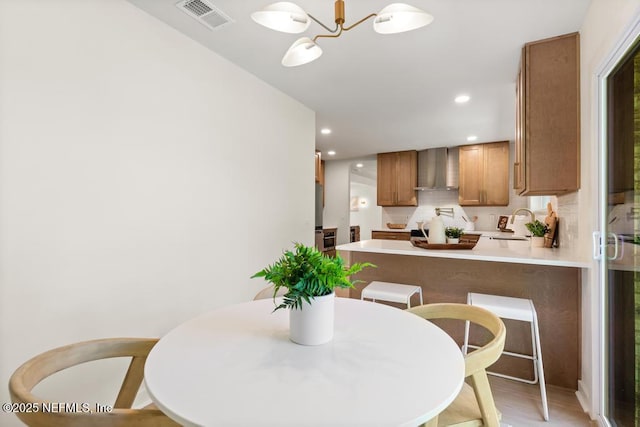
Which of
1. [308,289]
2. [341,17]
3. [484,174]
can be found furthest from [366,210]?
[308,289]

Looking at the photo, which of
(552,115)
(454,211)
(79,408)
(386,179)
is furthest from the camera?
(386,179)

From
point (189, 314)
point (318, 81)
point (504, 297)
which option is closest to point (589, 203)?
point (504, 297)

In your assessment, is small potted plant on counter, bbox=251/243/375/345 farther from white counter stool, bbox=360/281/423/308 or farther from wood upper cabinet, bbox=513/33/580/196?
wood upper cabinet, bbox=513/33/580/196

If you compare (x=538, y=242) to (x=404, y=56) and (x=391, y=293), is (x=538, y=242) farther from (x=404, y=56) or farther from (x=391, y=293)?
(x=404, y=56)

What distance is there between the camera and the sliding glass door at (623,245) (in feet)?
4.27

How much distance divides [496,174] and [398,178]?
1.59 metres

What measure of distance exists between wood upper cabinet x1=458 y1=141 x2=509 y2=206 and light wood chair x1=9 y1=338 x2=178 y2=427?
5.16 m

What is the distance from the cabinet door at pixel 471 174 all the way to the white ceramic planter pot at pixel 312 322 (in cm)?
484

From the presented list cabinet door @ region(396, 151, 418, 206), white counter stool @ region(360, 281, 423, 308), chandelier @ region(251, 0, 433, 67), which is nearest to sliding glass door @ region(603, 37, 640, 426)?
chandelier @ region(251, 0, 433, 67)

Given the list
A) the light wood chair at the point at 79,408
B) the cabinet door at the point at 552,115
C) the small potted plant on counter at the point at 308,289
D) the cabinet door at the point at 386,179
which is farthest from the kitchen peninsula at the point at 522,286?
the cabinet door at the point at 386,179

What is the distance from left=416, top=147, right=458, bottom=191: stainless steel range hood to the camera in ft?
17.4

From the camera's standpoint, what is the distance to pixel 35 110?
1.40 meters

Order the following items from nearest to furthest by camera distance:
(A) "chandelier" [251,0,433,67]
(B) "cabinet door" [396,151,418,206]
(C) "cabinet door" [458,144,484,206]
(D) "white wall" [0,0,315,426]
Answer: (A) "chandelier" [251,0,433,67], (D) "white wall" [0,0,315,426], (C) "cabinet door" [458,144,484,206], (B) "cabinet door" [396,151,418,206]

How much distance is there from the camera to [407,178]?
5566 millimetres
